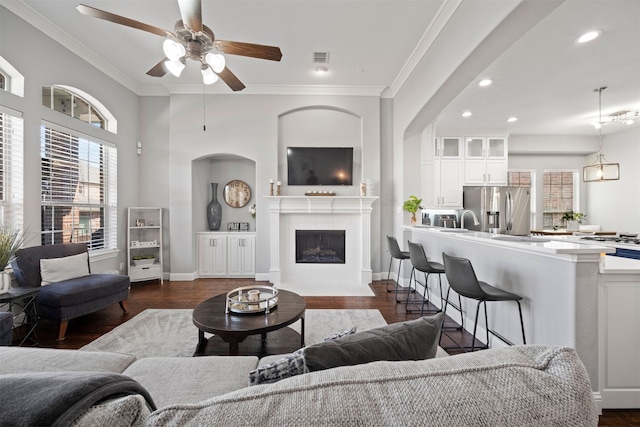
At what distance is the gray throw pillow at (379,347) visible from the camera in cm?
83

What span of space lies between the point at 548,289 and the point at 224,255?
4613 mm

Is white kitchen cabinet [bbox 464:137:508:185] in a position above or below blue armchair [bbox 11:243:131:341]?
above

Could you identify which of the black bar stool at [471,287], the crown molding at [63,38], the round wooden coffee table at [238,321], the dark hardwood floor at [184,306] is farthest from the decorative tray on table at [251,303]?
the crown molding at [63,38]

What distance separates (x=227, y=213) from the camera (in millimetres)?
5566

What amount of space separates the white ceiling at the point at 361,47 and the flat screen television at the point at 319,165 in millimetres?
1051

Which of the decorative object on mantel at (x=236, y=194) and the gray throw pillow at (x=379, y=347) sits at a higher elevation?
the decorative object on mantel at (x=236, y=194)

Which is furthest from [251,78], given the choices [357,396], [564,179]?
[564,179]

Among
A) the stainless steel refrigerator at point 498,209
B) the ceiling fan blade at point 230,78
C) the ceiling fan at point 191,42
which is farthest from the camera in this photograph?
the stainless steel refrigerator at point 498,209

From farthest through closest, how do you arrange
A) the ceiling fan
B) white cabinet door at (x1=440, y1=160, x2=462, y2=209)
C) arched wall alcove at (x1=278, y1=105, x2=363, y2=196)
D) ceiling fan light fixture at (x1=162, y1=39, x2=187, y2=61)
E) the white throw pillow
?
white cabinet door at (x1=440, y1=160, x2=462, y2=209) < arched wall alcove at (x1=278, y1=105, x2=363, y2=196) < the white throw pillow < ceiling fan light fixture at (x1=162, y1=39, x2=187, y2=61) < the ceiling fan

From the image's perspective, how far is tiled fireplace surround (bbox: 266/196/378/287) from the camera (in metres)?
4.67

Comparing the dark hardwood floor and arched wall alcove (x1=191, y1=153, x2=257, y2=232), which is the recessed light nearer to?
the dark hardwood floor

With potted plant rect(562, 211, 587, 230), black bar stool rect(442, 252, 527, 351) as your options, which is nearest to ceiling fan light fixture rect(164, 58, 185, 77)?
black bar stool rect(442, 252, 527, 351)

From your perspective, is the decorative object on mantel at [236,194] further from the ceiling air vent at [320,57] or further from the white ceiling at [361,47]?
the ceiling air vent at [320,57]

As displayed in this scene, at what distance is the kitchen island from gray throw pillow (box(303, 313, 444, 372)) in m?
1.35
